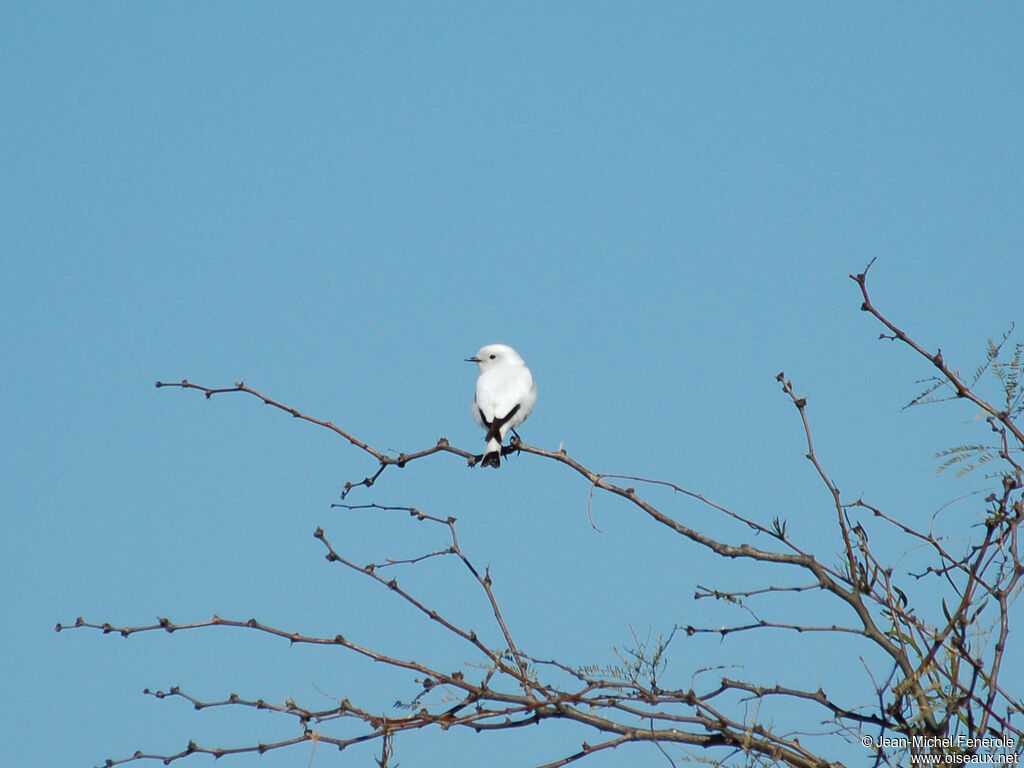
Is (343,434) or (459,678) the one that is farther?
Result: (343,434)

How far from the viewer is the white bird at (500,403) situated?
8562 mm

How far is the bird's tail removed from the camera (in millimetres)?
8320

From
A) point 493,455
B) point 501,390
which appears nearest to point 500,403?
point 501,390

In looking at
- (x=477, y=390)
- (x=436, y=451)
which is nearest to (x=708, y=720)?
(x=436, y=451)

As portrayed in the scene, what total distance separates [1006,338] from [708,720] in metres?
1.45

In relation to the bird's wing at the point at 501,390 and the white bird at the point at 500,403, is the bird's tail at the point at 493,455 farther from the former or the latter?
the bird's wing at the point at 501,390

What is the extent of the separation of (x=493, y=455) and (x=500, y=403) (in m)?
0.81

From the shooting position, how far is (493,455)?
8.35 m

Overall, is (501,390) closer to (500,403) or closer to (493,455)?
(500,403)

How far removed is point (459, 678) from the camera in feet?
10.4

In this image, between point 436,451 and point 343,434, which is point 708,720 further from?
point 436,451

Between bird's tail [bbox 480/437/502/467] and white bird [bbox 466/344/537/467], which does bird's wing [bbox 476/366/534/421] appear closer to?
white bird [bbox 466/344/537/467]

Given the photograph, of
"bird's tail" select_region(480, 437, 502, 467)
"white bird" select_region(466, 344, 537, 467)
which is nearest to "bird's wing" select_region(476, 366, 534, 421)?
"white bird" select_region(466, 344, 537, 467)

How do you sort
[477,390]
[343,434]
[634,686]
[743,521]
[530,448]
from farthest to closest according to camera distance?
[477,390]
[530,448]
[343,434]
[743,521]
[634,686]
